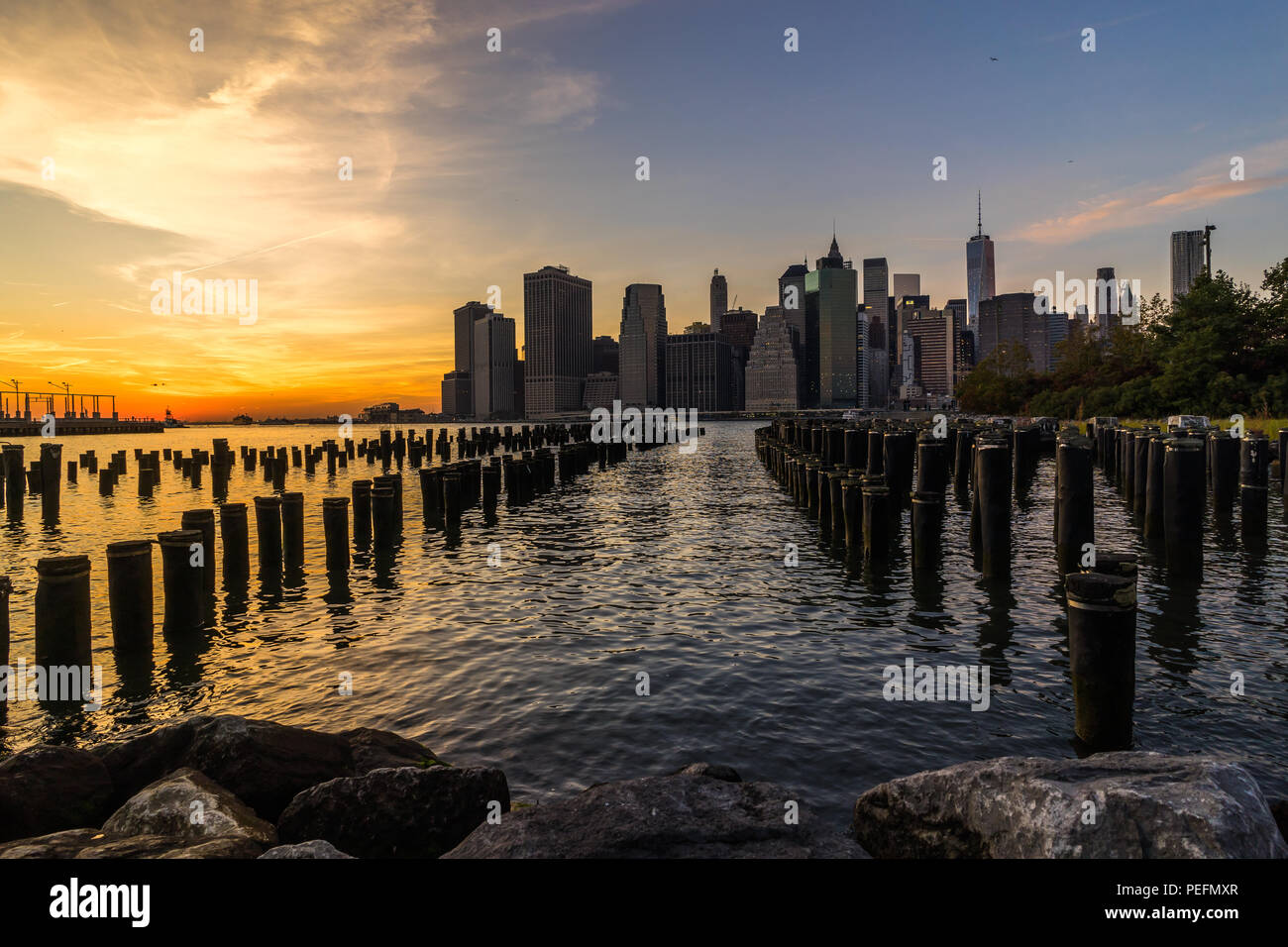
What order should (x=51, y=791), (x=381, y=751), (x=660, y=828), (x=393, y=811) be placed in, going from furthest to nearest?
(x=381, y=751) → (x=51, y=791) → (x=393, y=811) → (x=660, y=828)

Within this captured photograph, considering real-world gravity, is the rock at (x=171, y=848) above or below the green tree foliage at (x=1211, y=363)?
below

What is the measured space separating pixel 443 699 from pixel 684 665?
143 inches

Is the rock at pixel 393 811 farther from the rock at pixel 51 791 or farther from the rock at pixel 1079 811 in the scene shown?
the rock at pixel 1079 811

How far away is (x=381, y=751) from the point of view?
7.89 metres

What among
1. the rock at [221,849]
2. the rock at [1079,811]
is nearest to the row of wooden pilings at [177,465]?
the rock at [221,849]

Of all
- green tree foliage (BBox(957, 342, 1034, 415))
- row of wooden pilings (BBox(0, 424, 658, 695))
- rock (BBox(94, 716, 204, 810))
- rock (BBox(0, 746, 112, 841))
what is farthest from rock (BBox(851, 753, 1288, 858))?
green tree foliage (BBox(957, 342, 1034, 415))

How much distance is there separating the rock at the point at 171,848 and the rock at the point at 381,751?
76.6 inches

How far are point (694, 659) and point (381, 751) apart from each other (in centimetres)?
544

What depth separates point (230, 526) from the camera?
17.2 m

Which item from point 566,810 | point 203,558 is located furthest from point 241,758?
point 203,558

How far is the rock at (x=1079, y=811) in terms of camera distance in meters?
4.40

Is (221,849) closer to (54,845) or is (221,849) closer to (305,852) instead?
(305,852)
